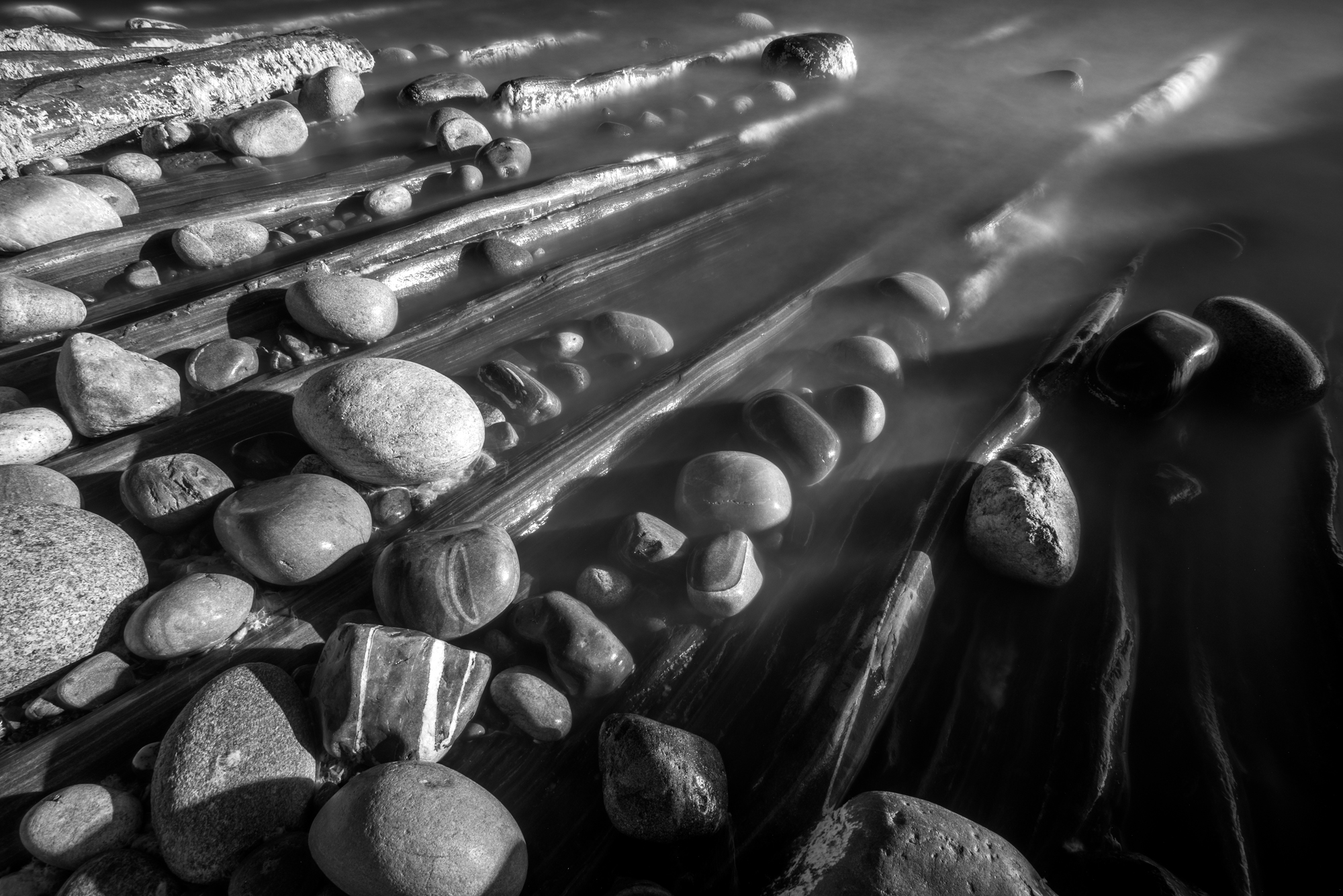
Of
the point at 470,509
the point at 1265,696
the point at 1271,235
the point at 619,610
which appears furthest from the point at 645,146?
the point at 1265,696

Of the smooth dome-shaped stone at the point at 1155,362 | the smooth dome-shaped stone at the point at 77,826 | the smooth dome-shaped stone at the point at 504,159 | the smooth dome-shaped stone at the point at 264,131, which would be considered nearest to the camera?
the smooth dome-shaped stone at the point at 77,826

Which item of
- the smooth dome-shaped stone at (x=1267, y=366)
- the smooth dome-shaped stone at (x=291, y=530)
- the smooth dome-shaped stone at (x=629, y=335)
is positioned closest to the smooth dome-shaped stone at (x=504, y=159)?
the smooth dome-shaped stone at (x=629, y=335)

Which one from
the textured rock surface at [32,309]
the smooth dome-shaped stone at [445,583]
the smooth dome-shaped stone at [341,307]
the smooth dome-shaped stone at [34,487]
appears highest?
the textured rock surface at [32,309]

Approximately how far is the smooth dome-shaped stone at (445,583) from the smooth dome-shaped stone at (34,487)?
116 centimetres

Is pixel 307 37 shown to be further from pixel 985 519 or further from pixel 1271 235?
pixel 1271 235

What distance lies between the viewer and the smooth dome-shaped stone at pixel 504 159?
15.1 ft

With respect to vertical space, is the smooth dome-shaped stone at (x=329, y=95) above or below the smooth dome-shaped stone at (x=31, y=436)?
above

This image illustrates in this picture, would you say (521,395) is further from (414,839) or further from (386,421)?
(414,839)

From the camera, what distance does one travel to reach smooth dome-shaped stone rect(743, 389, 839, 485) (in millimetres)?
2791

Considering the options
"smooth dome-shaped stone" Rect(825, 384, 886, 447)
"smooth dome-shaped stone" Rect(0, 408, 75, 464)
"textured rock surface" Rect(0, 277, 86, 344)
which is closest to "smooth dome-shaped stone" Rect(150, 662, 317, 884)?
"smooth dome-shaped stone" Rect(0, 408, 75, 464)

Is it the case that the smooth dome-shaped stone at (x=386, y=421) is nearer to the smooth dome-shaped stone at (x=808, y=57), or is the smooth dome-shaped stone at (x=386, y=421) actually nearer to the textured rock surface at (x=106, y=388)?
the textured rock surface at (x=106, y=388)

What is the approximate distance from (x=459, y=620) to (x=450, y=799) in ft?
1.87

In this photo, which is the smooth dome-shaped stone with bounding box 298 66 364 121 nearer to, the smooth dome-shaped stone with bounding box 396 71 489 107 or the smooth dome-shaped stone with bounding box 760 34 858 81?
the smooth dome-shaped stone with bounding box 396 71 489 107

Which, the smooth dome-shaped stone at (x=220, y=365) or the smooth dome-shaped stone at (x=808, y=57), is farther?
the smooth dome-shaped stone at (x=808, y=57)
